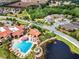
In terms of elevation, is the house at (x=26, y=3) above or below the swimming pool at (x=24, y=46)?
below

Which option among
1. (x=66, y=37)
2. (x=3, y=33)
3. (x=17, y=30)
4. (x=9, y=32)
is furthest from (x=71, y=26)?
(x=3, y=33)

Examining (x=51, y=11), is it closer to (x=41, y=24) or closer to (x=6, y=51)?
(x=41, y=24)

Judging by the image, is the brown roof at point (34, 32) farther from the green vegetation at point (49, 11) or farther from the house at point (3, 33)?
the green vegetation at point (49, 11)

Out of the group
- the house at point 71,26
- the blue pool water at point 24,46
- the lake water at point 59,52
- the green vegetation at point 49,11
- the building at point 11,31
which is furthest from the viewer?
the green vegetation at point 49,11

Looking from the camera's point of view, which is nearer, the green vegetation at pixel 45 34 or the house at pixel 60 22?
the green vegetation at pixel 45 34

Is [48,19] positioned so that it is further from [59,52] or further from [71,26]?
[59,52]

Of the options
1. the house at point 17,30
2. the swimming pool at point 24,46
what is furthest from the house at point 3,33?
the swimming pool at point 24,46

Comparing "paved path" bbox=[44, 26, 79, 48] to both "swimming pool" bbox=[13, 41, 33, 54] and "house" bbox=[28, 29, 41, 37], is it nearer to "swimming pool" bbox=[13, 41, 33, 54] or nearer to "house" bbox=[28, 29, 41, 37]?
"house" bbox=[28, 29, 41, 37]
